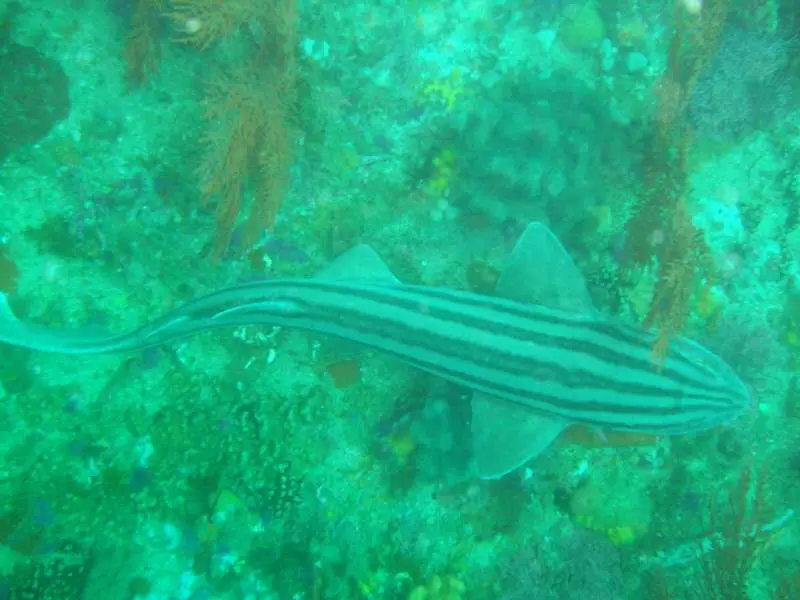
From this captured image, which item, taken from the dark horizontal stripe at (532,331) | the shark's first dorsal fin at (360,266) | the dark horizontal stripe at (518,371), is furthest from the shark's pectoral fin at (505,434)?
the shark's first dorsal fin at (360,266)

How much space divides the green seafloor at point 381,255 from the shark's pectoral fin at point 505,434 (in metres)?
0.23

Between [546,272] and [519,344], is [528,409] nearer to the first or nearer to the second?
[519,344]

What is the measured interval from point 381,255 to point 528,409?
2070 millimetres

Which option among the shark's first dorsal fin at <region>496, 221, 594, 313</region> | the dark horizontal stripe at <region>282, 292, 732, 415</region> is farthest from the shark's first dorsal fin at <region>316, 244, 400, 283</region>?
the shark's first dorsal fin at <region>496, 221, 594, 313</region>

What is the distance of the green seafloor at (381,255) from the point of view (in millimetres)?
4973

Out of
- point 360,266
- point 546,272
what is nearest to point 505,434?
point 546,272

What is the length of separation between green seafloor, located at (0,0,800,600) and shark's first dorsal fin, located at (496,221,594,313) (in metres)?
0.32

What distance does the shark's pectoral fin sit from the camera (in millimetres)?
4688

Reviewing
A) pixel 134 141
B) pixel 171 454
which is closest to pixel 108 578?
pixel 171 454

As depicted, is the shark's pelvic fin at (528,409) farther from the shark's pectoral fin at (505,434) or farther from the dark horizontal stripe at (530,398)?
the dark horizontal stripe at (530,398)

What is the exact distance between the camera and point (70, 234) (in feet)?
16.9

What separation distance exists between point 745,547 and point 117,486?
616 centimetres

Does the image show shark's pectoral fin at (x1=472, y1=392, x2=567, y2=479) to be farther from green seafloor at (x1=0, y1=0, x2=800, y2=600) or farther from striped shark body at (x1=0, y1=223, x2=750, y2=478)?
green seafloor at (x1=0, y1=0, x2=800, y2=600)

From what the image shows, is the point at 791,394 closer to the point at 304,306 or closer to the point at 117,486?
the point at 304,306
